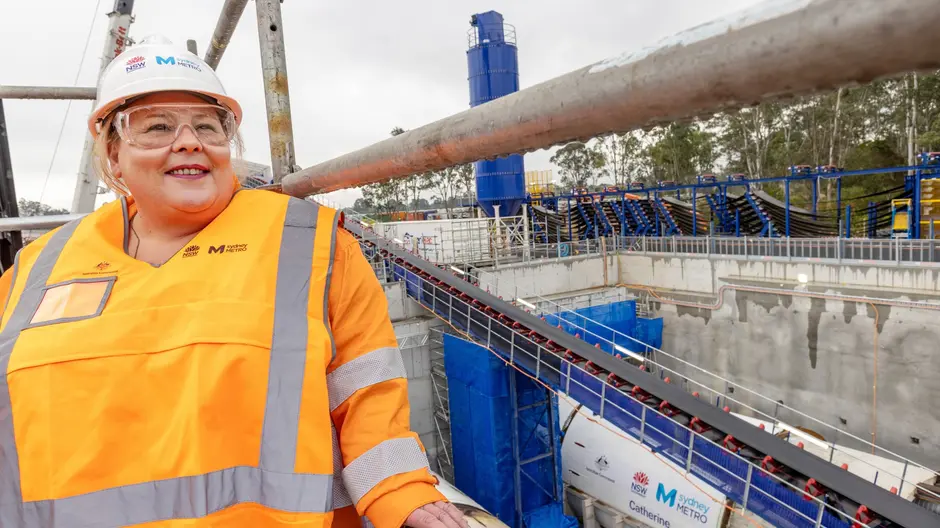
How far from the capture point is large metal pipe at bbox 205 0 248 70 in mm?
4001

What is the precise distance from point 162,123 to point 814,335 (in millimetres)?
18081

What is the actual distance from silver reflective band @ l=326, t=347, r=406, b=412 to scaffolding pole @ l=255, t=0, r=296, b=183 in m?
2.05

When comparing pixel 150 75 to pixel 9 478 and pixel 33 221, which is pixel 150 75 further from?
pixel 33 221

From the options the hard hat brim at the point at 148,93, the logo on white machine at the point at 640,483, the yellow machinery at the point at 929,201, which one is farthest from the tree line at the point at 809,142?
the hard hat brim at the point at 148,93

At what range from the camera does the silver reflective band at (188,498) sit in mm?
1460

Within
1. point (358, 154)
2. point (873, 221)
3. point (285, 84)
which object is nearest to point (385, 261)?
point (285, 84)

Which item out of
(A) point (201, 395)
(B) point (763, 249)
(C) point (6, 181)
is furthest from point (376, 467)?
(B) point (763, 249)

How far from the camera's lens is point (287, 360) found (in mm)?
1590

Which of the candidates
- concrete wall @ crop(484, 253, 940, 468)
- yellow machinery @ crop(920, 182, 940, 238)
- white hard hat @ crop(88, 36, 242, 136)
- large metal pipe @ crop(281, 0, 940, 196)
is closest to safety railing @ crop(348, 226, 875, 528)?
concrete wall @ crop(484, 253, 940, 468)

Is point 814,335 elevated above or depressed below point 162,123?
below

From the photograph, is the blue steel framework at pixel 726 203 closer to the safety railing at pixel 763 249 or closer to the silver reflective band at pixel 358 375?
the safety railing at pixel 763 249

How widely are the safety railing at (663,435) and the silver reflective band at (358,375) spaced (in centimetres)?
710

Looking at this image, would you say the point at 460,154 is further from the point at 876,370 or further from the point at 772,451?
the point at 876,370

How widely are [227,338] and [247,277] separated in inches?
8.6
